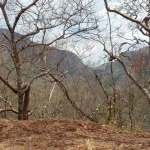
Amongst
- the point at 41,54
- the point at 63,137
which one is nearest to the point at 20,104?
the point at 41,54

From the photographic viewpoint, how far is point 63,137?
14.8 ft

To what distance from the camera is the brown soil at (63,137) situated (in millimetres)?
3943

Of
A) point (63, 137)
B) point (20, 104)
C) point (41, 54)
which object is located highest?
point (41, 54)

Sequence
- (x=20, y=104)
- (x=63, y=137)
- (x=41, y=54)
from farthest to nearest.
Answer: (x=41, y=54) < (x=20, y=104) < (x=63, y=137)

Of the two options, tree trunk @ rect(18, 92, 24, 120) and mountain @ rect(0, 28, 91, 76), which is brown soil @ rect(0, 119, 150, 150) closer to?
tree trunk @ rect(18, 92, 24, 120)

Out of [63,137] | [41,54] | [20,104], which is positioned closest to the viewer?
[63,137]

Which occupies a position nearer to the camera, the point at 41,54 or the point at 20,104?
the point at 20,104

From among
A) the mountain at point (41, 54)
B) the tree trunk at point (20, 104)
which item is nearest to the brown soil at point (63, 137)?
the tree trunk at point (20, 104)

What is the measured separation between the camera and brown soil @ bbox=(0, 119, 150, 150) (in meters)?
3.94

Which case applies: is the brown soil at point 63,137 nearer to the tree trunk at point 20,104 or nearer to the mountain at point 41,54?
the tree trunk at point 20,104

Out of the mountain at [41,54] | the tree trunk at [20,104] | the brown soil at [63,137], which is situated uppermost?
the mountain at [41,54]

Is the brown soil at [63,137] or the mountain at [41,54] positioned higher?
the mountain at [41,54]

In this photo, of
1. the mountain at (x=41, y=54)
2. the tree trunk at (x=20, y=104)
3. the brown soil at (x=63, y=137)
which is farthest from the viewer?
the mountain at (x=41, y=54)

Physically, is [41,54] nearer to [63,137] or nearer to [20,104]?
[20,104]
